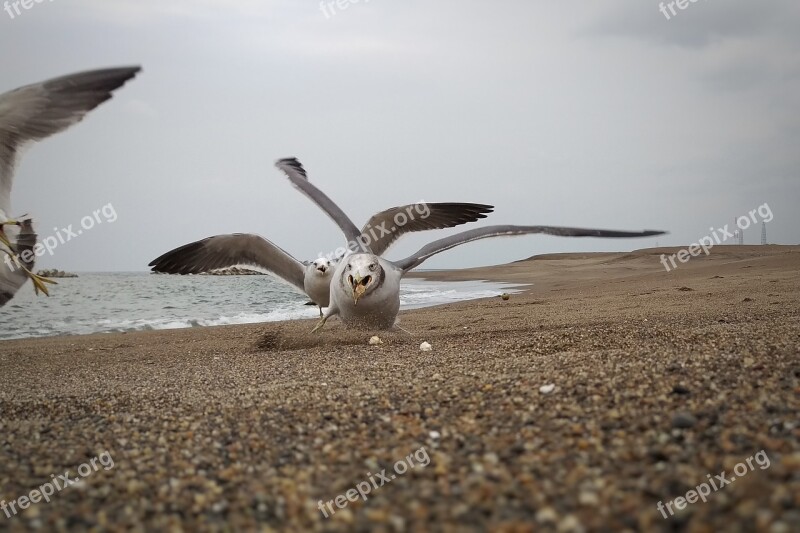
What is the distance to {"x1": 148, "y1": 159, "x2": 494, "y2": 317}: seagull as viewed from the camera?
8648 millimetres

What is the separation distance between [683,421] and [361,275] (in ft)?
15.2

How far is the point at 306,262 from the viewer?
9.73 m

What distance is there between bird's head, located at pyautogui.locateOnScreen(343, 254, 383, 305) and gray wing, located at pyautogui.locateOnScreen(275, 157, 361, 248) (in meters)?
1.19

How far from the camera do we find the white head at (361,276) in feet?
22.2

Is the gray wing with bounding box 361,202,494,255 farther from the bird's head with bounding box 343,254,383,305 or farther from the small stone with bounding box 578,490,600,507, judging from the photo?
the small stone with bounding box 578,490,600,507

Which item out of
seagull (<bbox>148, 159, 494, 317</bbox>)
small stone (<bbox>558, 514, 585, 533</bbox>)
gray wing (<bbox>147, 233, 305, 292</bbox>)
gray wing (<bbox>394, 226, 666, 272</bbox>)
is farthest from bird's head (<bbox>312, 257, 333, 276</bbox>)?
small stone (<bbox>558, 514, 585, 533</bbox>)

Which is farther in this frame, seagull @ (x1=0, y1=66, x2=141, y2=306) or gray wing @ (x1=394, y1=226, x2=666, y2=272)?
gray wing @ (x1=394, y1=226, x2=666, y2=272)

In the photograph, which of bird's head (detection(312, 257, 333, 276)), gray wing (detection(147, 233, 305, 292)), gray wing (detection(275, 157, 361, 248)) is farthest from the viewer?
bird's head (detection(312, 257, 333, 276))

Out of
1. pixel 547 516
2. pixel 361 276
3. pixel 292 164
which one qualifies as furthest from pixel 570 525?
pixel 292 164

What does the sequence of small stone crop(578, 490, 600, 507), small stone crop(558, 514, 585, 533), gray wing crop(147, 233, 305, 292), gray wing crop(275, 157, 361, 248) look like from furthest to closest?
gray wing crop(147, 233, 305, 292)
gray wing crop(275, 157, 361, 248)
small stone crop(578, 490, 600, 507)
small stone crop(558, 514, 585, 533)

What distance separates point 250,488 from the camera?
2.25 metres

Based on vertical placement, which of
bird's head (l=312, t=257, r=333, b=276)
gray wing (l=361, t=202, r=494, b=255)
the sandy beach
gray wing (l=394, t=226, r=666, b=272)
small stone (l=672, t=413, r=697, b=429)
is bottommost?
the sandy beach

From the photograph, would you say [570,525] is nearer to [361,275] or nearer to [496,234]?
[361,275]

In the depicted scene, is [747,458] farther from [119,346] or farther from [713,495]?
[119,346]
